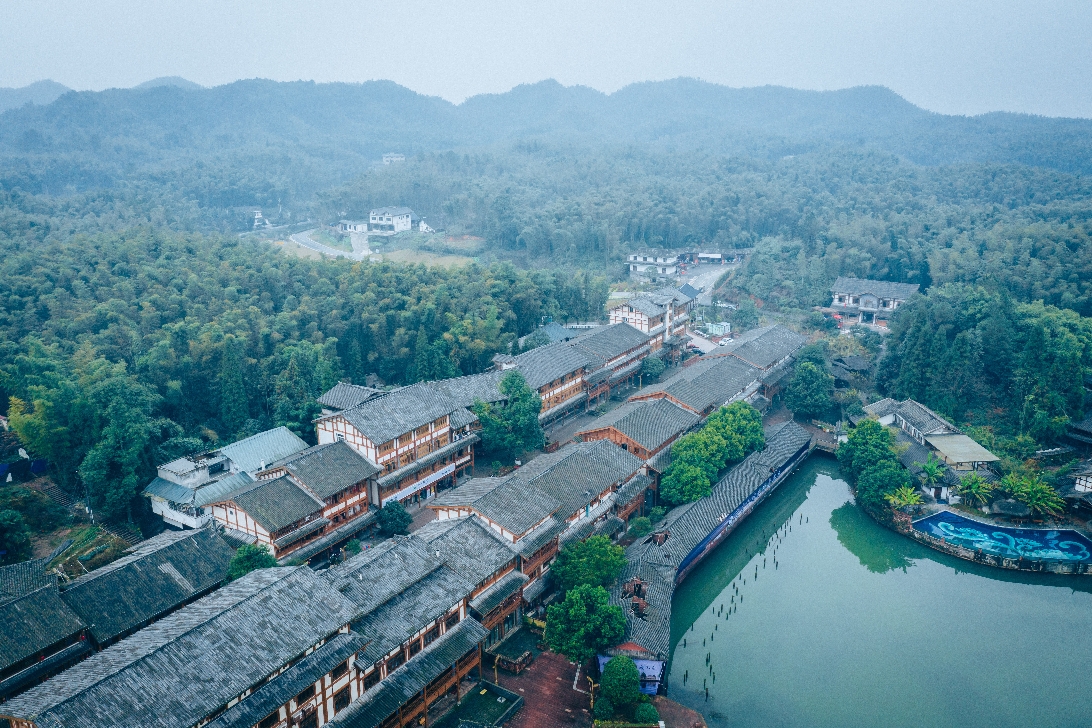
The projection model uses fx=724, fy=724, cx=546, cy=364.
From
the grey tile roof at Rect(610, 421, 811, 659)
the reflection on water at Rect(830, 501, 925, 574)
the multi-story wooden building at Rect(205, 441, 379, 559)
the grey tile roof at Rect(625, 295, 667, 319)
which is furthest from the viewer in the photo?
the grey tile roof at Rect(625, 295, 667, 319)

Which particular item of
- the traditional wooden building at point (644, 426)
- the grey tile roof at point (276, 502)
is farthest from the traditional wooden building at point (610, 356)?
Result: the grey tile roof at point (276, 502)

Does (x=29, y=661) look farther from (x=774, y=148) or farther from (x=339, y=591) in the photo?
(x=774, y=148)

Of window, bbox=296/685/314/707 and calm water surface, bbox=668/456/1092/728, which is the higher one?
window, bbox=296/685/314/707

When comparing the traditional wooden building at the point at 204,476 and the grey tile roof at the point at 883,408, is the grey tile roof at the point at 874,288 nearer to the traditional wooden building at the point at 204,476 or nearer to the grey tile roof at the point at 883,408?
the grey tile roof at the point at 883,408

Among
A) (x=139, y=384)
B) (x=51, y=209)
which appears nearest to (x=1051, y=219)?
(x=139, y=384)

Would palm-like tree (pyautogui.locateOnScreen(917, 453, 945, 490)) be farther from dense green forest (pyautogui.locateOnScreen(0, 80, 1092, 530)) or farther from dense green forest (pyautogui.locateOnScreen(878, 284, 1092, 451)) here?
dense green forest (pyautogui.locateOnScreen(0, 80, 1092, 530))

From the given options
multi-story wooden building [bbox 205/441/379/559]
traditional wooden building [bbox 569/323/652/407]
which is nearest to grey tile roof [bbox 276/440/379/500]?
multi-story wooden building [bbox 205/441/379/559]
